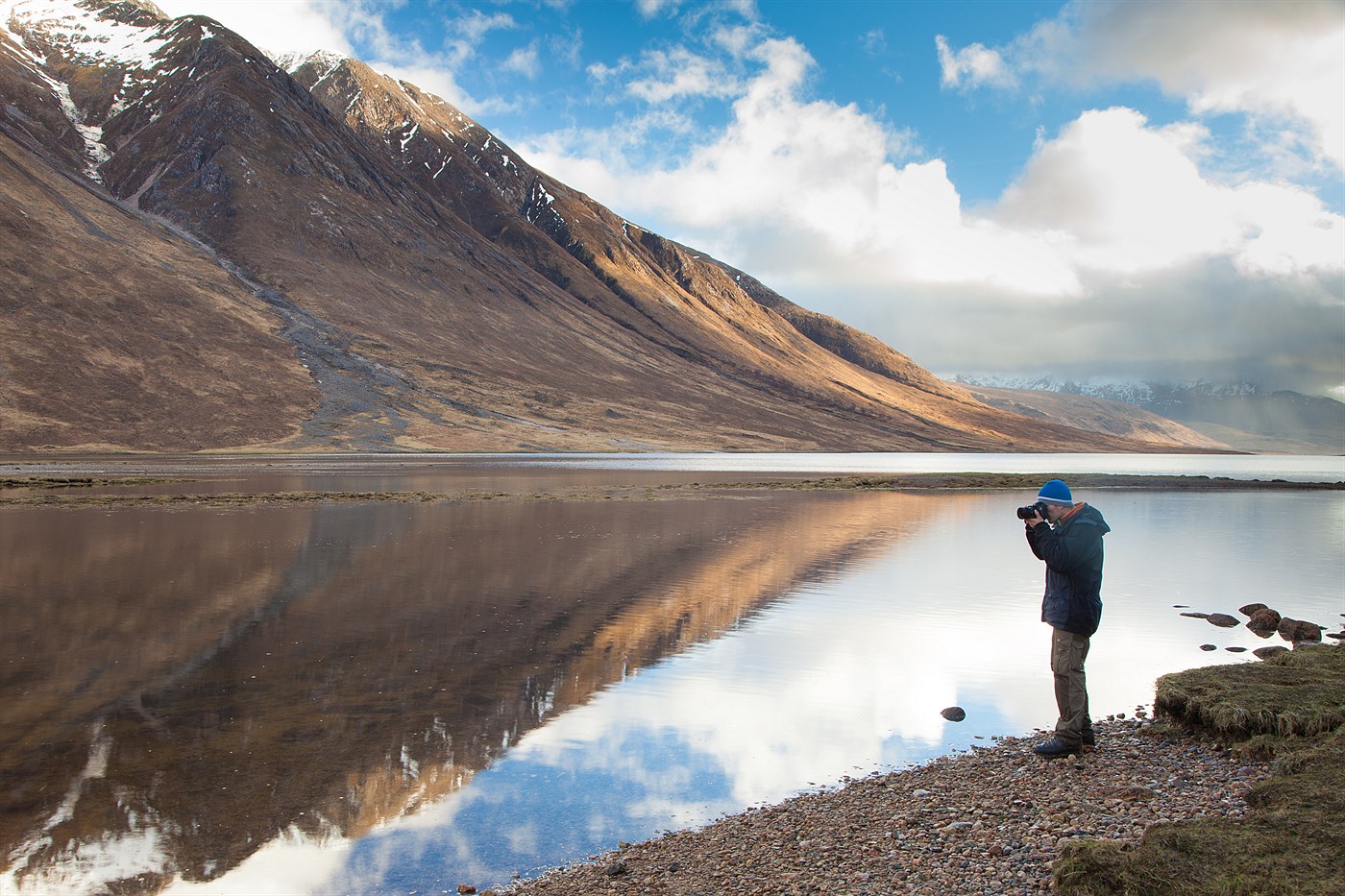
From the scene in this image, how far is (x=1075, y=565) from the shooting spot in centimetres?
1130

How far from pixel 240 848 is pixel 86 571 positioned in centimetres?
2126

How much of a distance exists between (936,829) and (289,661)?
39.4ft

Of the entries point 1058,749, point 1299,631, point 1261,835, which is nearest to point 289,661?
point 1058,749

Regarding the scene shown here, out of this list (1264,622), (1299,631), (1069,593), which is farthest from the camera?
(1264,622)

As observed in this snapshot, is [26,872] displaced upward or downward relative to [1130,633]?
downward

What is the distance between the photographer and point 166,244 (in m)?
181

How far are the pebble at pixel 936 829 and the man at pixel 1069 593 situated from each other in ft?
1.25

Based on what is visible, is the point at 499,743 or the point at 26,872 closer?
the point at 26,872

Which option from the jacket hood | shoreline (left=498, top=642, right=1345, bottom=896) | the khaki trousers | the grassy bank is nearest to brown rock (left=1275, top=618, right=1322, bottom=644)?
shoreline (left=498, top=642, right=1345, bottom=896)

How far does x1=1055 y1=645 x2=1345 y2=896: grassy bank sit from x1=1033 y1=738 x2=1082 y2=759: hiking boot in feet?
5.88

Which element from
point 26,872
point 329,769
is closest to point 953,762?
point 329,769

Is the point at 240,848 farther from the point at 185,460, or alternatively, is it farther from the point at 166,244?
the point at 166,244

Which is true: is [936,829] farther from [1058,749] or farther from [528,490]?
[528,490]

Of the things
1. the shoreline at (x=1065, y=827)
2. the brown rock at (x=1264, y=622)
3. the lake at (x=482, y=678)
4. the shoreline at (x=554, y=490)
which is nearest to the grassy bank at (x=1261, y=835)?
the shoreline at (x=1065, y=827)
